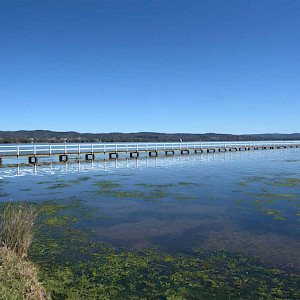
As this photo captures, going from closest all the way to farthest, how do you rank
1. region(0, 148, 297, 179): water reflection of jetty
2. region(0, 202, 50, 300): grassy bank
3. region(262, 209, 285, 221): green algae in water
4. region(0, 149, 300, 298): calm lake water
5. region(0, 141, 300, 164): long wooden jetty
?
region(0, 202, 50, 300): grassy bank, region(0, 149, 300, 298): calm lake water, region(262, 209, 285, 221): green algae in water, region(0, 148, 297, 179): water reflection of jetty, region(0, 141, 300, 164): long wooden jetty

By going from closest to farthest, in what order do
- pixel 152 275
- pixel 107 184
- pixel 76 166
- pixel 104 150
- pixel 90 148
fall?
1. pixel 152 275
2. pixel 107 184
3. pixel 76 166
4. pixel 90 148
5. pixel 104 150

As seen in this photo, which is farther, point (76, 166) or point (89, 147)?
point (89, 147)

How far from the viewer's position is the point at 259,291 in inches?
226

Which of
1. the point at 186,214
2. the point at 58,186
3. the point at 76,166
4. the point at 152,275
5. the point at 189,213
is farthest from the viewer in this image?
the point at 76,166

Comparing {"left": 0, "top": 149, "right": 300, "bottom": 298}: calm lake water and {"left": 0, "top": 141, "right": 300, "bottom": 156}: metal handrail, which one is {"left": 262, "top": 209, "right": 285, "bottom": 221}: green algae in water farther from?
{"left": 0, "top": 141, "right": 300, "bottom": 156}: metal handrail

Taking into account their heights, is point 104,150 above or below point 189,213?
above

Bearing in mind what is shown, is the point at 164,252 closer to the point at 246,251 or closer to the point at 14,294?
the point at 246,251

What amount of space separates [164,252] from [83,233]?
9.44ft

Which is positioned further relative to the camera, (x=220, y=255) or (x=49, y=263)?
(x=220, y=255)

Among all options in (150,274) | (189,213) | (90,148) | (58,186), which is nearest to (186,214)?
(189,213)

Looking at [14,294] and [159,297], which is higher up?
[14,294]

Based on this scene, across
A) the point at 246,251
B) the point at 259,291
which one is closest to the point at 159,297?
the point at 259,291

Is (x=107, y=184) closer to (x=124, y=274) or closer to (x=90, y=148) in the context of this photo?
(x=124, y=274)

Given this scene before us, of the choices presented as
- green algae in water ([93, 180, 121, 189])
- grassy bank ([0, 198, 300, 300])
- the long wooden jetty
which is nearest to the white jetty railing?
the long wooden jetty
